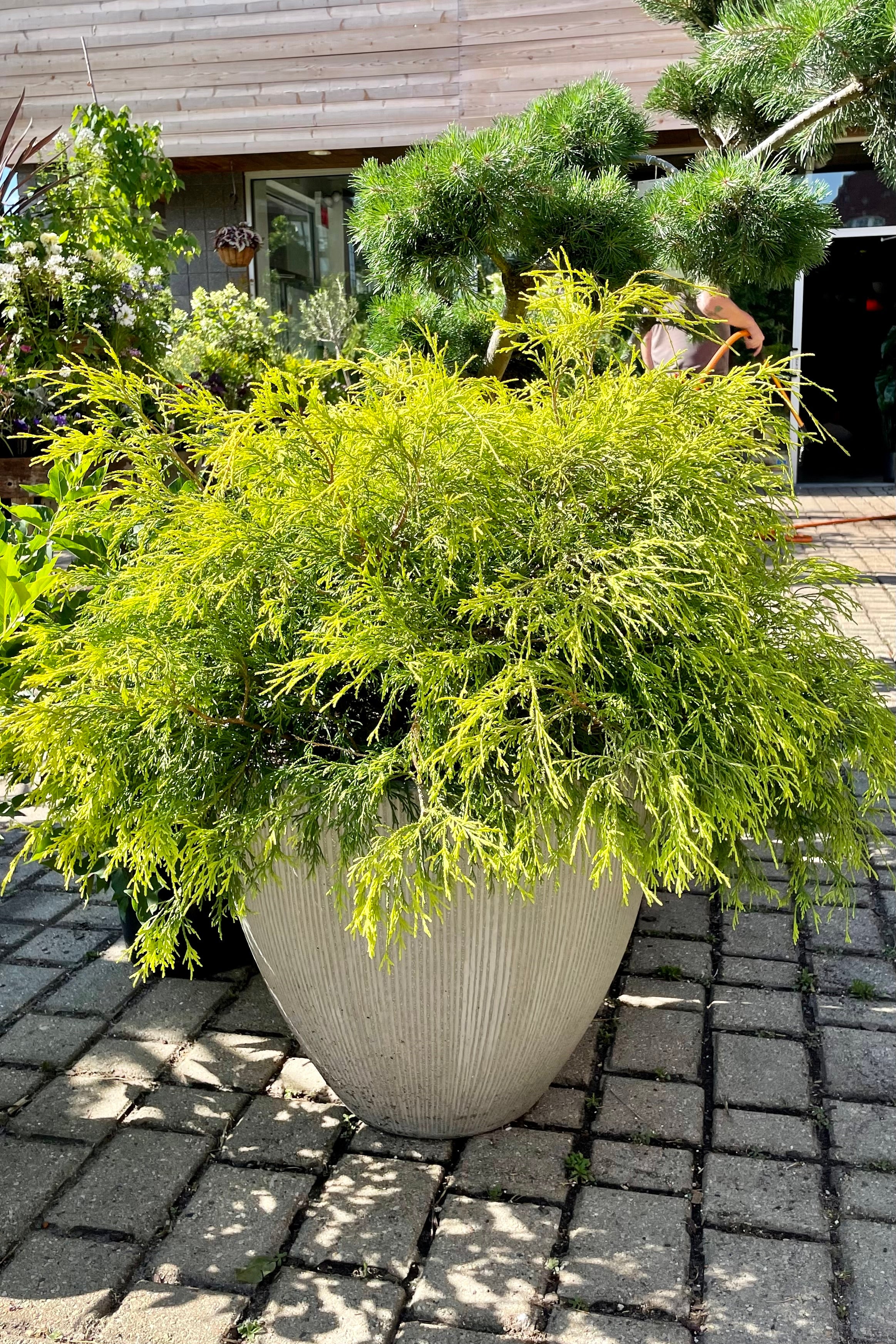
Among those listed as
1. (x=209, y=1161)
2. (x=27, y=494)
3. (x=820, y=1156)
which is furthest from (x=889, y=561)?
(x=209, y=1161)

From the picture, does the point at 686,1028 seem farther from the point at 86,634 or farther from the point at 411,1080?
the point at 86,634

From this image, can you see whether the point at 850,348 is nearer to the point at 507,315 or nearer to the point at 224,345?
the point at 224,345

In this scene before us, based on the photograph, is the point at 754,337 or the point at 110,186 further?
the point at 110,186

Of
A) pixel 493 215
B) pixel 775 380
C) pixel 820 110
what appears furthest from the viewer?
pixel 820 110

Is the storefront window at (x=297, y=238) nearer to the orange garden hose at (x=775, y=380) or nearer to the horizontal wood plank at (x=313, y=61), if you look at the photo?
the horizontal wood plank at (x=313, y=61)

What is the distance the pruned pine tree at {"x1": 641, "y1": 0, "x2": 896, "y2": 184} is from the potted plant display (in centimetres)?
207

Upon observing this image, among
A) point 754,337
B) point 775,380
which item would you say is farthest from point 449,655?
point 754,337

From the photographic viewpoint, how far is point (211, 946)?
2682 mm

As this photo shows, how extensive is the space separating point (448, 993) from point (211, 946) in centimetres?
98

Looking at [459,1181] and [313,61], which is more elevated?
[313,61]

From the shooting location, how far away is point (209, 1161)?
206 centimetres

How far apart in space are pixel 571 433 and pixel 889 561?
20.4 feet

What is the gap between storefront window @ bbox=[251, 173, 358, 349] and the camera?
35.1 ft

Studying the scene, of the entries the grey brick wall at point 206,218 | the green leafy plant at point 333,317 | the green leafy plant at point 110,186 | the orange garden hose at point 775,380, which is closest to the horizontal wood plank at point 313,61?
the grey brick wall at point 206,218
